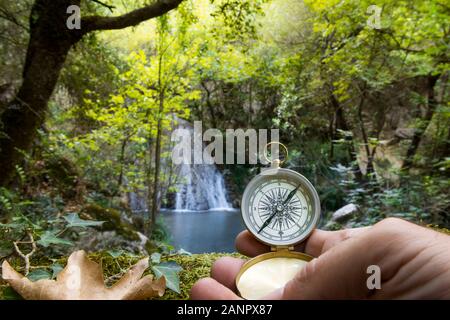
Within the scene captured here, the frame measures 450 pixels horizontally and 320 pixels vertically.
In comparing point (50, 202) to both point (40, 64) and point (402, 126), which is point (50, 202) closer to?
point (40, 64)

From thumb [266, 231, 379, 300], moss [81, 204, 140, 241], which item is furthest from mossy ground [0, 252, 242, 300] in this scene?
moss [81, 204, 140, 241]

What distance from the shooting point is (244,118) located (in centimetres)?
586

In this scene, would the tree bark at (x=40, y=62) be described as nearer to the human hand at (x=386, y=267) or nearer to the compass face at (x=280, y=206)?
the compass face at (x=280, y=206)

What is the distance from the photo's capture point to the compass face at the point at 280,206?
0.87 metres

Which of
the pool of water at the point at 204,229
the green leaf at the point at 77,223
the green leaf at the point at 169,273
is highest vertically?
the green leaf at the point at 77,223

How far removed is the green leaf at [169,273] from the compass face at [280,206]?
0.81ft

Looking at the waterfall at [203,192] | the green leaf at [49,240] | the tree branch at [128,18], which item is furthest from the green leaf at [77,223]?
the waterfall at [203,192]

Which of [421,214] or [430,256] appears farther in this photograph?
[421,214]

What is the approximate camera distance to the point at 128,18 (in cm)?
240

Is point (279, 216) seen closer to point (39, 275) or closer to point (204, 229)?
point (39, 275)

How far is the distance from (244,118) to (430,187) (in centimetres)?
347

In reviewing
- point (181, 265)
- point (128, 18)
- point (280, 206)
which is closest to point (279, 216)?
point (280, 206)

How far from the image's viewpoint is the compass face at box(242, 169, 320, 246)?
866mm

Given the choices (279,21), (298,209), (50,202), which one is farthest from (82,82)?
(298,209)
